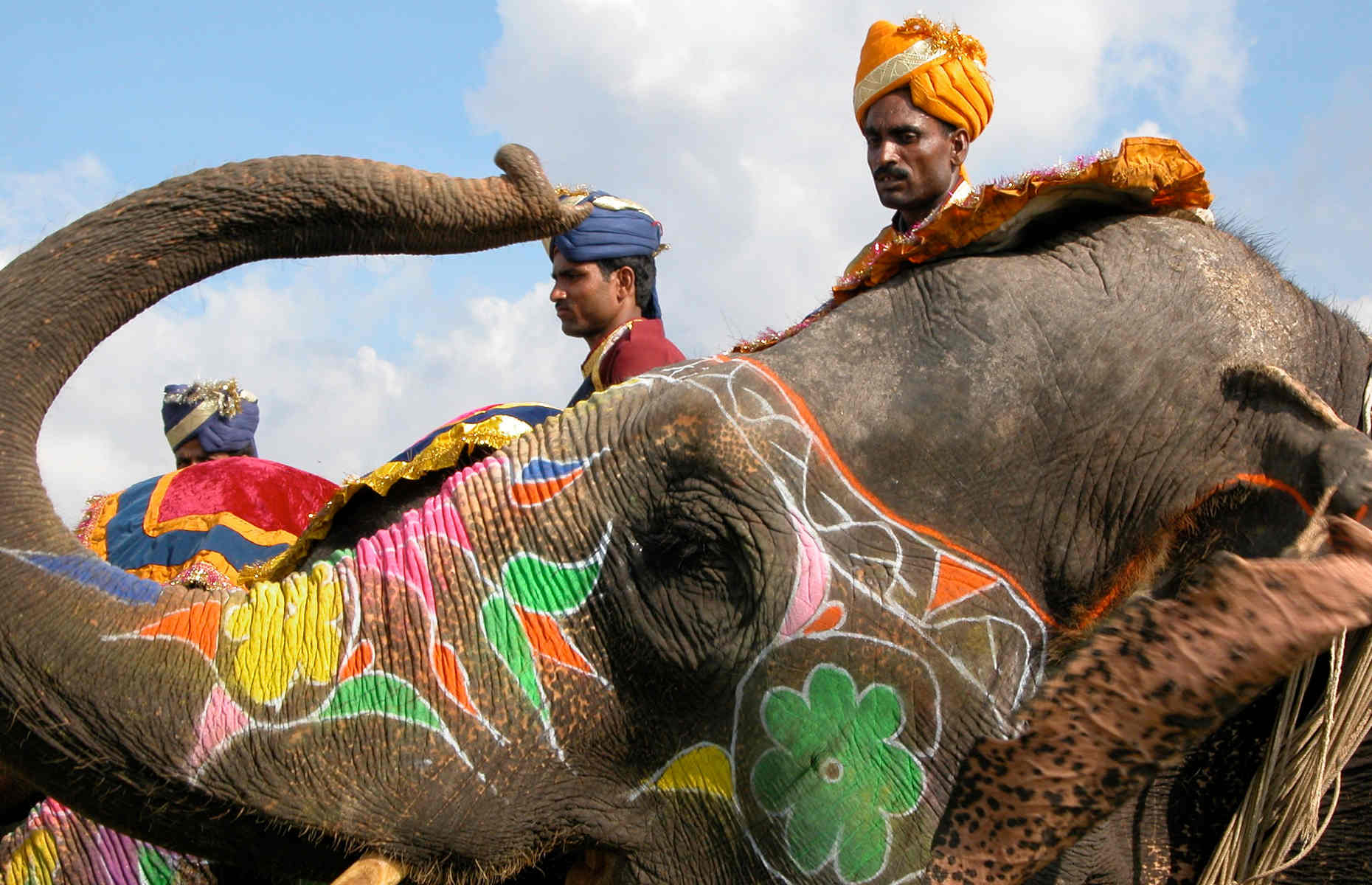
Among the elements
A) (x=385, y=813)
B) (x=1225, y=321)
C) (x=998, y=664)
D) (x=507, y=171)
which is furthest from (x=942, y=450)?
(x=385, y=813)

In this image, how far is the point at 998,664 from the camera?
7.60 feet

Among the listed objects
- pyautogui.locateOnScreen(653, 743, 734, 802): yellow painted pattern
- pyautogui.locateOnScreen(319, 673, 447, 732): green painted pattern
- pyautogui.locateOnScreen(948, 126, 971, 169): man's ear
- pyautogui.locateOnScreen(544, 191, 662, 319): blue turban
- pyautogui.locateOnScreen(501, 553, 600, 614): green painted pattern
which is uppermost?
pyautogui.locateOnScreen(948, 126, 971, 169): man's ear

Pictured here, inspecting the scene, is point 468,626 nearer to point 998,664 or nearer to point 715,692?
point 715,692

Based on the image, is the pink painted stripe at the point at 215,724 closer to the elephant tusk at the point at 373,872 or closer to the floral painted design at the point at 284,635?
the floral painted design at the point at 284,635

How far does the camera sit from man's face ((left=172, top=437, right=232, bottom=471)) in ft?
19.5

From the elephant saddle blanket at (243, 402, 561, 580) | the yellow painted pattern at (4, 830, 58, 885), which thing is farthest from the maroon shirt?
the yellow painted pattern at (4, 830, 58, 885)

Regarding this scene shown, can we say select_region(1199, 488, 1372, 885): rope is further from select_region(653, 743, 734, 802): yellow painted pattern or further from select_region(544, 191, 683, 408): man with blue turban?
select_region(544, 191, 683, 408): man with blue turban

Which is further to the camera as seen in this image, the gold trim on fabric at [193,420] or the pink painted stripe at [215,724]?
the gold trim on fabric at [193,420]

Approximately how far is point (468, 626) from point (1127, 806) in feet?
3.93

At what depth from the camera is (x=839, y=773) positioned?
2273mm

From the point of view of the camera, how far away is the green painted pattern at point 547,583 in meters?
2.39

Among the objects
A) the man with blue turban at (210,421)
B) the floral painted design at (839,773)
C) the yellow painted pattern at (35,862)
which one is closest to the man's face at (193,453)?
the man with blue turban at (210,421)

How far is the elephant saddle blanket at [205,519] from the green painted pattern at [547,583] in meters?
2.30

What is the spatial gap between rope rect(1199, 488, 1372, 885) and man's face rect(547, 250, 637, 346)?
10.1ft
